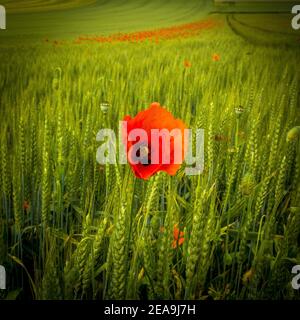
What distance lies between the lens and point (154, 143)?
2.78ft

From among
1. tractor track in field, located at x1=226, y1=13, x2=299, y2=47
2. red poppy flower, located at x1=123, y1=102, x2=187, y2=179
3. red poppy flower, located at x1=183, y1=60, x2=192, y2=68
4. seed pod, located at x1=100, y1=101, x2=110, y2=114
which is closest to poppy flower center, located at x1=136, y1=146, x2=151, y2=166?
red poppy flower, located at x1=123, y1=102, x2=187, y2=179

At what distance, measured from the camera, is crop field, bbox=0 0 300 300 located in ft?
2.86

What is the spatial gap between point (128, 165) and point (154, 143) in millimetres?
70

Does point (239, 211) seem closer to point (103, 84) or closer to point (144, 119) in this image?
point (144, 119)

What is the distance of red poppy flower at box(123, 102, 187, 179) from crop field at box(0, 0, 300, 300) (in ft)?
0.08

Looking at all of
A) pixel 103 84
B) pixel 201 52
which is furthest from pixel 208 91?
pixel 103 84

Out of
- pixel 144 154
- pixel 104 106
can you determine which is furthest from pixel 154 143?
pixel 104 106

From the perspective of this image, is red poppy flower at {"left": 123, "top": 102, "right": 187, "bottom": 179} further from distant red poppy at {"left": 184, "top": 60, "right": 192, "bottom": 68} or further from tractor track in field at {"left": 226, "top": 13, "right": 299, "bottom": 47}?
tractor track in field at {"left": 226, "top": 13, "right": 299, "bottom": 47}

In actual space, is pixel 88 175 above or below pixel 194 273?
above

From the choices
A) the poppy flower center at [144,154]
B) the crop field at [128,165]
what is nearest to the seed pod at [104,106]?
the crop field at [128,165]

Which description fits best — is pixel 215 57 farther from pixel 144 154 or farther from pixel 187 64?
pixel 144 154

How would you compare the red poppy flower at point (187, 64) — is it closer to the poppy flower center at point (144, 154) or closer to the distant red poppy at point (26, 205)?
the poppy flower center at point (144, 154)

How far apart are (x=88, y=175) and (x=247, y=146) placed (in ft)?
1.13

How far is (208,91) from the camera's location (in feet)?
3.11
